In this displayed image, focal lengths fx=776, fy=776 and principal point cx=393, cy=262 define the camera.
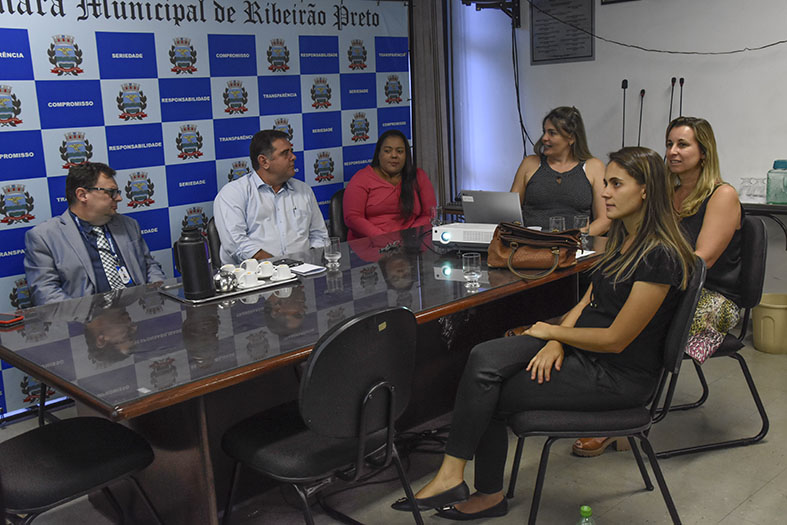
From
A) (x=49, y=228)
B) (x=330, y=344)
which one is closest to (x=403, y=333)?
(x=330, y=344)

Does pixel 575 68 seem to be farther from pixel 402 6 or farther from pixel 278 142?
pixel 278 142

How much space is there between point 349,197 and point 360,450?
2521 millimetres

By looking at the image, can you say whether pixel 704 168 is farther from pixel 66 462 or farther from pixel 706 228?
pixel 66 462

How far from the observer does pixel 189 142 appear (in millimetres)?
3971

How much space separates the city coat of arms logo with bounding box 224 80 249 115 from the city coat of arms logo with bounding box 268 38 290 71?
0.75ft

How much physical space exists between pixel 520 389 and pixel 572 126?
1993 mm

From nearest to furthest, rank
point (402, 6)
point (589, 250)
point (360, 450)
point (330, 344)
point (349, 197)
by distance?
point (330, 344) → point (360, 450) → point (589, 250) → point (349, 197) → point (402, 6)

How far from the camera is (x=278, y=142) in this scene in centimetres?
382

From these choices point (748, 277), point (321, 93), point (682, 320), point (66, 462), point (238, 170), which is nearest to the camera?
point (66, 462)

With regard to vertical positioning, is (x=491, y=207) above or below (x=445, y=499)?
above

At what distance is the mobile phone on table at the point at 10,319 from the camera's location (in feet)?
7.88

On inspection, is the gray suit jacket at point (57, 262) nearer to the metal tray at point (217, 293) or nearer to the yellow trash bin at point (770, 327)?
the metal tray at point (217, 293)

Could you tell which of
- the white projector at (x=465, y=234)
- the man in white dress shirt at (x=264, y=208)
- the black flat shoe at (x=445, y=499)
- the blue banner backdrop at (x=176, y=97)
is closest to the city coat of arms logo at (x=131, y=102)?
the blue banner backdrop at (x=176, y=97)

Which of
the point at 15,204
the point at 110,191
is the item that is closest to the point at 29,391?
the point at 15,204
